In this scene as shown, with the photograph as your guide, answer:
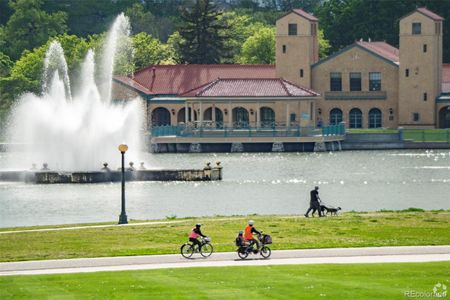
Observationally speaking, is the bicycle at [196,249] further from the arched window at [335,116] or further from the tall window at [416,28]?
the tall window at [416,28]

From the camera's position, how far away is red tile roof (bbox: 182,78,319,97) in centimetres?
14450

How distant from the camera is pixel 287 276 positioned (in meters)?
44.0

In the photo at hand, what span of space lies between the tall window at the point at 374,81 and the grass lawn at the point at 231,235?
92.3 m

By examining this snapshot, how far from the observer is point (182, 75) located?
15862 centimetres

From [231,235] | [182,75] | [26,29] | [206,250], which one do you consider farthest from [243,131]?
[206,250]

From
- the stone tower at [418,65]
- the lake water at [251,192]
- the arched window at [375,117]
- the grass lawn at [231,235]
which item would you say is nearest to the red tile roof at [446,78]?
the stone tower at [418,65]

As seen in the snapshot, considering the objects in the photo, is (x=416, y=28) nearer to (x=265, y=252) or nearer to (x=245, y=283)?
(x=265, y=252)

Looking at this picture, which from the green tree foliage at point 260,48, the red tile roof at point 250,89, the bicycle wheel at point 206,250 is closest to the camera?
the bicycle wheel at point 206,250

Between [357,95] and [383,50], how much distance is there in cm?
793

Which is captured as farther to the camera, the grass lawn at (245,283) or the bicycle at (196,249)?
the bicycle at (196,249)

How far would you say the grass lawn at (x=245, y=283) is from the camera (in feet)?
134

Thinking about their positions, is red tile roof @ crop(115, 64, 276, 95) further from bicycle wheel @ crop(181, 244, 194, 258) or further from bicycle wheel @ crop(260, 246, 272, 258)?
bicycle wheel @ crop(260, 246, 272, 258)

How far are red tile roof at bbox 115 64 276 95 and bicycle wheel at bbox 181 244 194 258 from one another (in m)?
104

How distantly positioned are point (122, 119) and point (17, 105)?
47.5 metres
